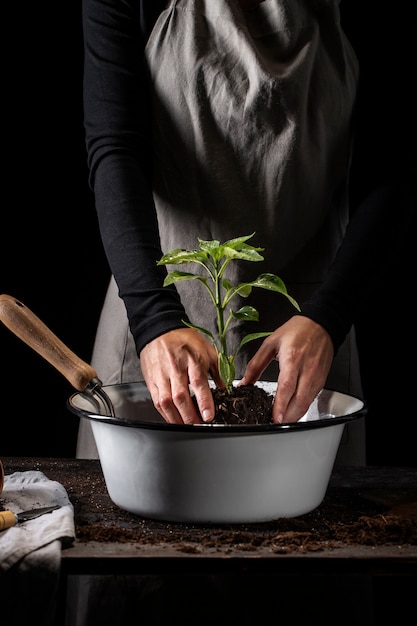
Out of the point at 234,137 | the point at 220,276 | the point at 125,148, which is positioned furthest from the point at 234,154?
the point at 220,276

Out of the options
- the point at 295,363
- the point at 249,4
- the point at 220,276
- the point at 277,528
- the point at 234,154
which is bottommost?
the point at 277,528

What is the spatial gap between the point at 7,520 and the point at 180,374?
0.85 feet

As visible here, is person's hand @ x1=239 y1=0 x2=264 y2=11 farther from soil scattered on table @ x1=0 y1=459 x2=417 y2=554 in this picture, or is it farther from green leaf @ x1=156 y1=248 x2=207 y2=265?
soil scattered on table @ x1=0 y1=459 x2=417 y2=554

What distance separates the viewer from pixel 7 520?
2.88ft

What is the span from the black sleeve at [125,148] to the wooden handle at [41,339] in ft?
0.43

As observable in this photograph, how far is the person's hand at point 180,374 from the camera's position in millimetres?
995

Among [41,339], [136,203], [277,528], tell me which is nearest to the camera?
[277,528]

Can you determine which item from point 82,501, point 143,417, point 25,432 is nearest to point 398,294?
point 25,432

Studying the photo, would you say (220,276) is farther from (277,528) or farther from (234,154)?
(234,154)

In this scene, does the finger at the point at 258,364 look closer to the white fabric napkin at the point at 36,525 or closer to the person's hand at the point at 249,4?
the white fabric napkin at the point at 36,525

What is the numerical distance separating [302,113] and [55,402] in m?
0.96

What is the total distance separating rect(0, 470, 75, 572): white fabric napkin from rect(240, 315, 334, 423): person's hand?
0.89 feet

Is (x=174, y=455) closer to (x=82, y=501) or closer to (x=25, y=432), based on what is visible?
(x=82, y=501)
